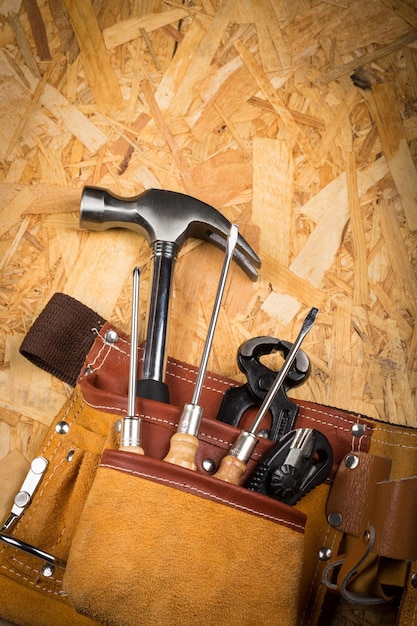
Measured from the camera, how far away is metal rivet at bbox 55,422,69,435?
1.23 metres

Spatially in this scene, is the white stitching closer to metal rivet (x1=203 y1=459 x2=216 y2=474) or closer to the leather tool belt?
the leather tool belt

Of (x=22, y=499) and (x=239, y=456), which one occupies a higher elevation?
(x=239, y=456)

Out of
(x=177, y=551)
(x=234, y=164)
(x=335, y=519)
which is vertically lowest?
(x=177, y=551)

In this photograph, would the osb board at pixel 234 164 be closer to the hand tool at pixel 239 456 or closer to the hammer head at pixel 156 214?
the hammer head at pixel 156 214

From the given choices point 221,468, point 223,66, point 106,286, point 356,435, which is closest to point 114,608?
point 221,468

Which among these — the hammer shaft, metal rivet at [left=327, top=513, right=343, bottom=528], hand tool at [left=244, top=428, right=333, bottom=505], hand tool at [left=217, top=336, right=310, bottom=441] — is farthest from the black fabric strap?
metal rivet at [left=327, top=513, right=343, bottom=528]

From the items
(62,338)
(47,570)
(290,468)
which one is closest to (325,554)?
(290,468)

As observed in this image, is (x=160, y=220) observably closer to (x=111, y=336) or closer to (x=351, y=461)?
(x=111, y=336)

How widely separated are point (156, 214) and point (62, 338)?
0.86 feet

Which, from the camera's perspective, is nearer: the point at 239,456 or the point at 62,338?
the point at 239,456

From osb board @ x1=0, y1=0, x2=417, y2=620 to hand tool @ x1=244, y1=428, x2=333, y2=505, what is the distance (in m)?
0.24

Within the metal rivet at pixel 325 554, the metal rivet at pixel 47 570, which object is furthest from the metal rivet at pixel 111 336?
the metal rivet at pixel 325 554

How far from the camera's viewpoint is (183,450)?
1.08 metres

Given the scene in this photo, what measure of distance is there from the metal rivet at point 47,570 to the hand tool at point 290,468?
323 millimetres
